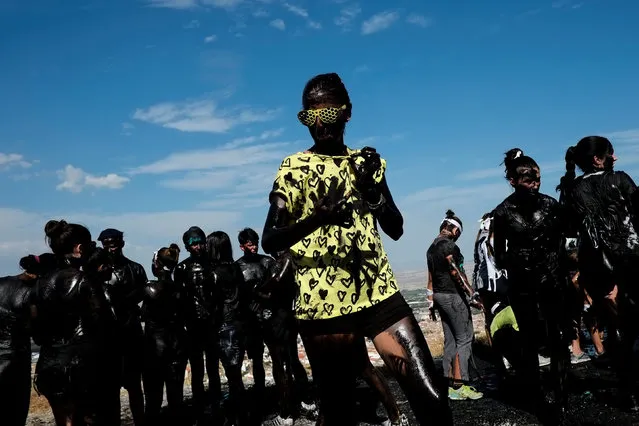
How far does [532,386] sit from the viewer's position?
5.84 meters

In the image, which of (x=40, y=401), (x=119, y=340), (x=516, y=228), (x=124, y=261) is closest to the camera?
(x=516, y=228)

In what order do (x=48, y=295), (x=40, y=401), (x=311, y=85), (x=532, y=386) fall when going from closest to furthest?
(x=311, y=85)
(x=48, y=295)
(x=532, y=386)
(x=40, y=401)

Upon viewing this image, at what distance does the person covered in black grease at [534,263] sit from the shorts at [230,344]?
337 cm

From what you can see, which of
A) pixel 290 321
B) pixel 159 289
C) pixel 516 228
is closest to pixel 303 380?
pixel 290 321

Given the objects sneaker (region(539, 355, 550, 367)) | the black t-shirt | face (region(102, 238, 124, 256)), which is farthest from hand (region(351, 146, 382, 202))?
sneaker (region(539, 355, 550, 367))

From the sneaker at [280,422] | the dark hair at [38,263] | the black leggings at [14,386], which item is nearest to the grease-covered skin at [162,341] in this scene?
the sneaker at [280,422]

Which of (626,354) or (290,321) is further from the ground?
(290,321)

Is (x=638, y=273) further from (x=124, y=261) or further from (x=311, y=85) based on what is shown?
(x=124, y=261)

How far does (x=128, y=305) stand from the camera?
6.50 meters

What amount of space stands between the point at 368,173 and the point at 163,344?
4974 mm

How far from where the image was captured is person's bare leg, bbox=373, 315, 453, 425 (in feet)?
8.84

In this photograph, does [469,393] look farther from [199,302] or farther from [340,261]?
[340,261]

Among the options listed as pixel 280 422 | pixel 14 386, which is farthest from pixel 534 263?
pixel 14 386

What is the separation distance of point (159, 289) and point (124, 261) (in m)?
0.54
